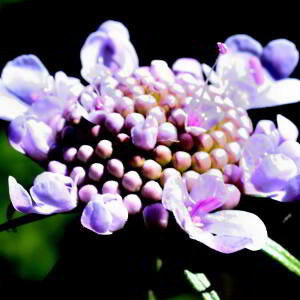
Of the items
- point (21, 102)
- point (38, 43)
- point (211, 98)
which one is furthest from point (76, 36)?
point (211, 98)

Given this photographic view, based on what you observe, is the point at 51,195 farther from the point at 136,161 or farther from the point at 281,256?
the point at 281,256

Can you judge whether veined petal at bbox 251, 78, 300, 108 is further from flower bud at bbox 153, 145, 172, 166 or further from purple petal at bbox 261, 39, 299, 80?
flower bud at bbox 153, 145, 172, 166

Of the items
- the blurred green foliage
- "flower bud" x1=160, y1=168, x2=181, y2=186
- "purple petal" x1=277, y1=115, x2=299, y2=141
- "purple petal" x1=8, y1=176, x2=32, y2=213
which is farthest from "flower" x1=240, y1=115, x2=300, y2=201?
the blurred green foliage

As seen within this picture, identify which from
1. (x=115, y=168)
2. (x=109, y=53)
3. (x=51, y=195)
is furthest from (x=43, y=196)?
(x=109, y=53)

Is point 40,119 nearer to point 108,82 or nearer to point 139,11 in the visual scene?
point 108,82

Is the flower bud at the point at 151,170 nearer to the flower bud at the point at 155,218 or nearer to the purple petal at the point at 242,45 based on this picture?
the flower bud at the point at 155,218
